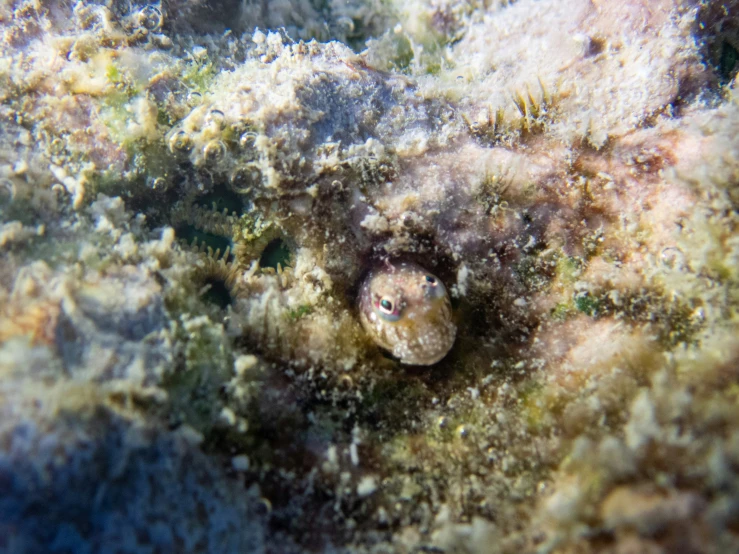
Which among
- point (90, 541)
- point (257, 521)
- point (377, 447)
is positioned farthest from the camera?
point (377, 447)

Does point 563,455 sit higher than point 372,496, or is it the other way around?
point 372,496

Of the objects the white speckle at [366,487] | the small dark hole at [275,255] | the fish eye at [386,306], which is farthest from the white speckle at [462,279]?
the white speckle at [366,487]

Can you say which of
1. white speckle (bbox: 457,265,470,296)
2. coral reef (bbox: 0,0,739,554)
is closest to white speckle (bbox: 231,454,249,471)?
coral reef (bbox: 0,0,739,554)

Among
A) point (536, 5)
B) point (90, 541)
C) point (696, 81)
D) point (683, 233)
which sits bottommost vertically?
point (683, 233)

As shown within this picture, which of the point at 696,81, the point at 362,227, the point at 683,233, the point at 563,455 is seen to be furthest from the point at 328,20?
the point at 563,455

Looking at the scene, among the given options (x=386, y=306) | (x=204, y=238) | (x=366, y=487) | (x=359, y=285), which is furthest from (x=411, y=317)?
(x=204, y=238)

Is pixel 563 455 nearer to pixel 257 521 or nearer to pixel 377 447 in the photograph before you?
pixel 377 447

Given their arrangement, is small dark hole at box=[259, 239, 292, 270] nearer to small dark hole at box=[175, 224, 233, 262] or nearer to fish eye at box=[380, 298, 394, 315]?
small dark hole at box=[175, 224, 233, 262]
